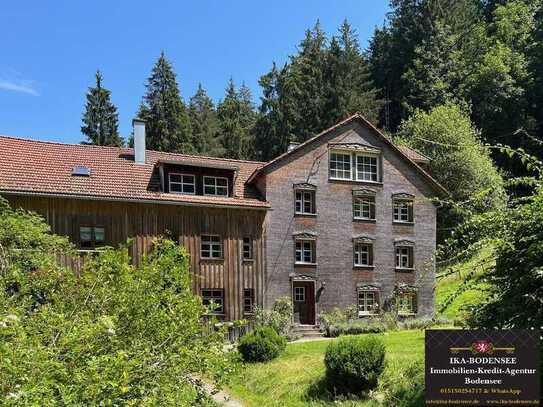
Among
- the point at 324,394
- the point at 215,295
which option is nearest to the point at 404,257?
the point at 215,295

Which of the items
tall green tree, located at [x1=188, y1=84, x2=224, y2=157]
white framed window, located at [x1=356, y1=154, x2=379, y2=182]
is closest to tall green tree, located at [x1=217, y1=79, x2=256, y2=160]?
tall green tree, located at [x1=188, y1=84, x2=224, y2=157]

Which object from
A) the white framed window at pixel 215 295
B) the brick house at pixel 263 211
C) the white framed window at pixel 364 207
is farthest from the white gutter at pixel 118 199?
the white framed window at pixel 364 207

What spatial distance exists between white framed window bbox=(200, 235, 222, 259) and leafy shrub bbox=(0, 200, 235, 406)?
15707 mm

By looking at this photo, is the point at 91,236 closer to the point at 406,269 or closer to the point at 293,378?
the point at 293,378

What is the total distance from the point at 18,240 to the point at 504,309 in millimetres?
14181

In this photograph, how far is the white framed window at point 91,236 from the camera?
23500 mm

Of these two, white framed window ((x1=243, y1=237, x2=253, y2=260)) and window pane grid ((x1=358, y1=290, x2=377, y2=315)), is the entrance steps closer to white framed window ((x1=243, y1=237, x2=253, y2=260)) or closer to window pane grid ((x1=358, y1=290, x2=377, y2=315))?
window pane grid ((x1=358, y1=290, x2=377, y2=315))

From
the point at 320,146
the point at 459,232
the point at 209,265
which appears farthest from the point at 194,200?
the point at 459,232

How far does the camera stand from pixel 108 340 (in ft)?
20.7

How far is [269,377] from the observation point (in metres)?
16.5

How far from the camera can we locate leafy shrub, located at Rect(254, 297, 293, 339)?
25438 millimetres

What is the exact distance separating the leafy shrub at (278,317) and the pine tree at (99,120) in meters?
35.9

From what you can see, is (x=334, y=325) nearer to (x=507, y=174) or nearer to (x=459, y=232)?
(x=459, y=232)

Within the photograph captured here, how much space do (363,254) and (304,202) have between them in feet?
14.6
